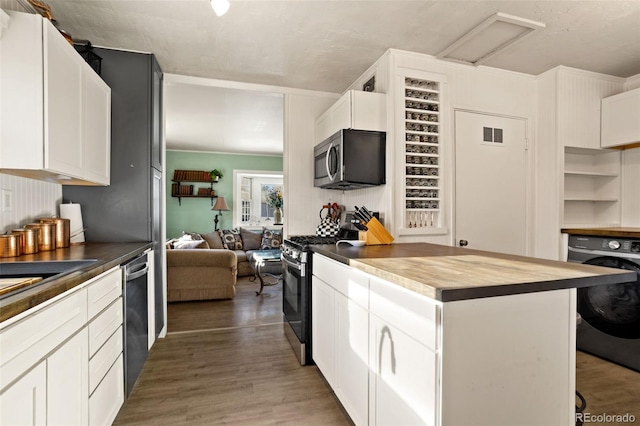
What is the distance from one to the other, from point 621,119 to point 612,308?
5.59ft

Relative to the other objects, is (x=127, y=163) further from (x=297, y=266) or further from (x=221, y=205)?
(x=221, y=205)

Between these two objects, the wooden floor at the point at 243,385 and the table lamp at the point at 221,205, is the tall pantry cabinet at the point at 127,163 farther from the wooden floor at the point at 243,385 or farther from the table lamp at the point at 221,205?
the table lamp at the point at 221,205

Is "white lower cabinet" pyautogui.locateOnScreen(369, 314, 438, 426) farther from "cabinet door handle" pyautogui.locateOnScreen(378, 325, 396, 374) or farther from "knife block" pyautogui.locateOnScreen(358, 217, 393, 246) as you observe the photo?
"knife block" pyautogui.locateOnScreen(358, 217, 393, 246)

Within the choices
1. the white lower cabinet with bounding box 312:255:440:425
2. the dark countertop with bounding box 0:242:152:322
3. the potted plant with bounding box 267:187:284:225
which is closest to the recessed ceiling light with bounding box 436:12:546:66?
the white lower cabinet with bounding box 312:255:440:425

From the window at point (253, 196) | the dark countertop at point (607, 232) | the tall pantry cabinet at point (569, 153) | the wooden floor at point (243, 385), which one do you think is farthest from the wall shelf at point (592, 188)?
the window at point (253, 196)

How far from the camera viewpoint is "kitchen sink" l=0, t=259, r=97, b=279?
1501 millimetres

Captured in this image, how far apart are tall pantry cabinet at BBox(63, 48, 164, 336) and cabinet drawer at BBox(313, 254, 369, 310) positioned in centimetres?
143

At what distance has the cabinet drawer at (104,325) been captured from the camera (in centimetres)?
143

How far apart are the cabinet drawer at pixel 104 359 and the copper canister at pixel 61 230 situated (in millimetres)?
762

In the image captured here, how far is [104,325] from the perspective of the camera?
157 cm

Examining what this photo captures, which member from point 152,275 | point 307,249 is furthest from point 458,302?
point 152,275

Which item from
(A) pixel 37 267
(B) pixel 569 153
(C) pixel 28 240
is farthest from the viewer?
(B) pixel 569 153

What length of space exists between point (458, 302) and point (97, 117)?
2461 millimetres

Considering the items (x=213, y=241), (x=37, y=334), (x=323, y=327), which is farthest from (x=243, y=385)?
(x=213, y=241)
